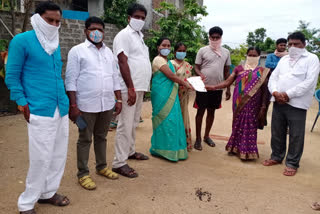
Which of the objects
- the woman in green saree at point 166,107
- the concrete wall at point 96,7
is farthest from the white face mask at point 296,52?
the concrete wall at point 96,7

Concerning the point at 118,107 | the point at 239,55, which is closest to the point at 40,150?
the point at 118,107

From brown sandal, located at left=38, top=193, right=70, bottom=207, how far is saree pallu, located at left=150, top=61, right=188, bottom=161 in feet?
5.43

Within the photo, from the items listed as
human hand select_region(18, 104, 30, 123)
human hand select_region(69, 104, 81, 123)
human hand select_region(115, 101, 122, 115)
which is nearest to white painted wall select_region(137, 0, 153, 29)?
human hand select_region(115, 101, 122, 115)

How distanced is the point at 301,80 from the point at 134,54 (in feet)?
7.13

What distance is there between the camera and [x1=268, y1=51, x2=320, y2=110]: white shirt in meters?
3.49

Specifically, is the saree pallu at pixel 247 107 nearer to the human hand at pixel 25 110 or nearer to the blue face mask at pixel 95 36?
the blue face mask at pixel 95 36

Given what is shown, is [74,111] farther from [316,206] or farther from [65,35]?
[65,35]

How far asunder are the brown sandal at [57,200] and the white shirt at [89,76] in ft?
2.87

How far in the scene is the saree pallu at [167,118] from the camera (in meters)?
3.85

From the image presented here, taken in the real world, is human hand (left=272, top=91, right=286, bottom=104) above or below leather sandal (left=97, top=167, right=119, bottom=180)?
above

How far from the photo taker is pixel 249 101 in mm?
3988

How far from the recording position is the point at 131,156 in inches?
156

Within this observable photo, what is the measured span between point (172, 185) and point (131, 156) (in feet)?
3.19

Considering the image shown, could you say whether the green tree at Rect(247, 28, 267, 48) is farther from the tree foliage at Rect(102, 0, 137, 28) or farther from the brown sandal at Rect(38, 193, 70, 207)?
the brown sandal at Rect(38, 193, 70, 207)
